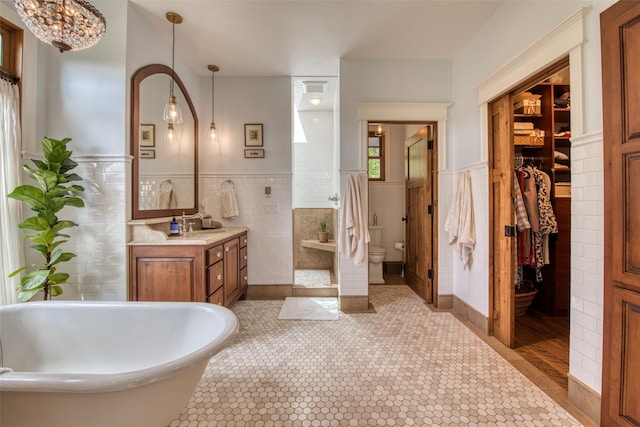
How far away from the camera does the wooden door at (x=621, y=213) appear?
125cm

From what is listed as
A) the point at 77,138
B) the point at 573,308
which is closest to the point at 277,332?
the point at 573,308

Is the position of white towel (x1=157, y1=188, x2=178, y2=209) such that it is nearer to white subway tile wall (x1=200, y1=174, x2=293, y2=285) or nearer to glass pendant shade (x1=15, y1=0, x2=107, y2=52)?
white subway tile wall (x1=200, y1=174, x2=293, y2=285)

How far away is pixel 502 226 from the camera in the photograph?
2.34 metres

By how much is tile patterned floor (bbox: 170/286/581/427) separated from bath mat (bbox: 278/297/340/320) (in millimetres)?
180

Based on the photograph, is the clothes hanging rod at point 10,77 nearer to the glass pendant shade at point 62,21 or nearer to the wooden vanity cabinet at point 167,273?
the glass pendant shade at point 62,21

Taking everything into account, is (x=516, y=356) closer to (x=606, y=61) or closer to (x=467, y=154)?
(x=467, y=154)

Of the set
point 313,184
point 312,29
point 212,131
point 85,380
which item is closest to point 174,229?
point 212,131

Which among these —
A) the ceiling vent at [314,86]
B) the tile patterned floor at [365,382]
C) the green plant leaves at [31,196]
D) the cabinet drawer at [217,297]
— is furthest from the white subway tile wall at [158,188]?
the ceiling vent at [314,86]

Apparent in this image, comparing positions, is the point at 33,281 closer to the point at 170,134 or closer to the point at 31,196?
the point at 31,196

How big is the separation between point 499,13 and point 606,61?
4.38 ft

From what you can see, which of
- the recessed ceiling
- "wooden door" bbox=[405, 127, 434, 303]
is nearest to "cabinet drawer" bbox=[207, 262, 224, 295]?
the recessed ceiling

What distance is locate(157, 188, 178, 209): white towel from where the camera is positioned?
276 cm

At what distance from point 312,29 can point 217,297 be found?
8.99 ft

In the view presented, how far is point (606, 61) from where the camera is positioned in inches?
53.6
